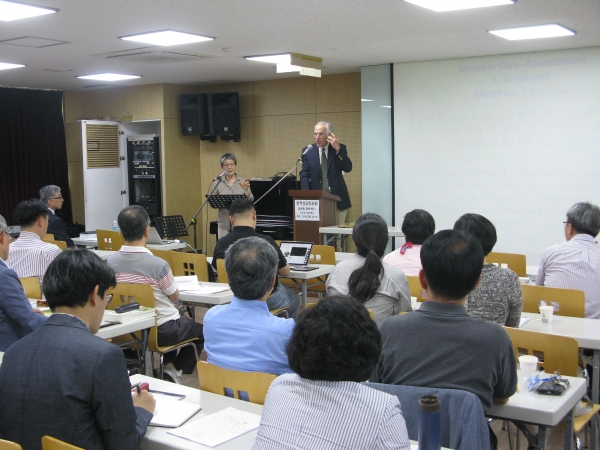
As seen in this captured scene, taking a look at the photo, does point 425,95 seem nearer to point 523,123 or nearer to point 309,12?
point 523,123

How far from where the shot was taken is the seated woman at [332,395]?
1.47 metres

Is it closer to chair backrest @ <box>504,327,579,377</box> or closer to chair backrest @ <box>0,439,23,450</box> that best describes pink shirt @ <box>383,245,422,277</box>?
chair backrest @ <box>504,327,579,377</box>

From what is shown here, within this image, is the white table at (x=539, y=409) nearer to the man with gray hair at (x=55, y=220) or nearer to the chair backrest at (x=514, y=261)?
the chair backrest at (x=514, y=261)

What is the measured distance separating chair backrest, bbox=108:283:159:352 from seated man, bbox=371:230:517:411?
2081 millimetres

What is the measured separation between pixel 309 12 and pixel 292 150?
4602 millimetres

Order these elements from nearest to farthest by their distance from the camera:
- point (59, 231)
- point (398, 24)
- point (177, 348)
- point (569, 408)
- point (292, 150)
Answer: point (569, 408) < point (177, 348) < point (398, 24) < point (59, 231) < point (292, 150)

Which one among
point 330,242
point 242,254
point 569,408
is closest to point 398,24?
point 330,242

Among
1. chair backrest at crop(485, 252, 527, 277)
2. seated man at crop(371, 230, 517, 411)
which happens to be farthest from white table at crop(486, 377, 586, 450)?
chair backrest at crop(485, 252, 527, 277)

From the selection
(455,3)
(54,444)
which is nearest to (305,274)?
(455,3)

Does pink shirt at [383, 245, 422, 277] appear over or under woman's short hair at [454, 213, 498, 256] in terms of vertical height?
under

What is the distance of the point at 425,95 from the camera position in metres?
7.93

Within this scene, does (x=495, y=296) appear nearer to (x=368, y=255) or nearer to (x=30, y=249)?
(x=368, y=255)

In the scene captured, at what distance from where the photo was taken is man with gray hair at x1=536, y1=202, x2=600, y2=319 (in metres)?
3.88

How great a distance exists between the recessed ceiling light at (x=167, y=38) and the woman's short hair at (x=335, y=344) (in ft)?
15.8
